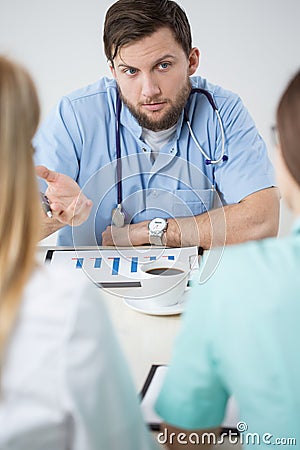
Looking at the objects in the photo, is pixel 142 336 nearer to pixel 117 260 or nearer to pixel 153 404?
pixel 153 404

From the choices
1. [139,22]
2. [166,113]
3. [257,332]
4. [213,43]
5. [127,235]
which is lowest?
[257,332]

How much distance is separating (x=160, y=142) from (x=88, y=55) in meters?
0.90

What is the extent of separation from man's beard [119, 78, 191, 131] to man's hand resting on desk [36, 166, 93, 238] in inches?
14.6

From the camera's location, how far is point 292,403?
2.61 ft

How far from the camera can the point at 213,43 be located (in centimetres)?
277

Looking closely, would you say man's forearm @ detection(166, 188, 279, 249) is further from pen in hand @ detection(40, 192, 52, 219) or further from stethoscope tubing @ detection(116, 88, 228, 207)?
pen in hand @ detection(40, 192, 52, 219)

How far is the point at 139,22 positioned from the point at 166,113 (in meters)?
0.27

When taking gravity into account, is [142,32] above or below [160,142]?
above

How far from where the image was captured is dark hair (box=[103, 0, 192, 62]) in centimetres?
191

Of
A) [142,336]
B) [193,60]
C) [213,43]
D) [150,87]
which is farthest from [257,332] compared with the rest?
[213,43]

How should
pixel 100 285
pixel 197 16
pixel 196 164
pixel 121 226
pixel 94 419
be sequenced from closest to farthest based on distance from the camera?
pixel 94 419
pixel 100 285
pixel 121 226
pixel 196 164
pixel 197 16

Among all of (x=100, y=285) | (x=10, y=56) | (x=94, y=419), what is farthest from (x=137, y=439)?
(x=100, y=285)

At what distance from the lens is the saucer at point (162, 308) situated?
1338mm

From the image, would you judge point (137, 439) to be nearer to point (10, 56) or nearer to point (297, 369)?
point (297, 369)
